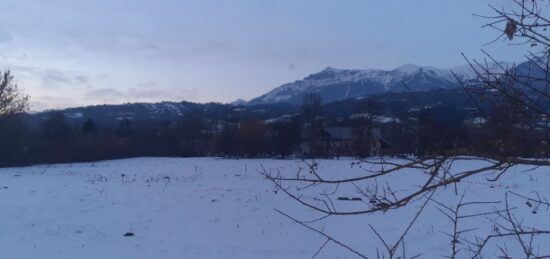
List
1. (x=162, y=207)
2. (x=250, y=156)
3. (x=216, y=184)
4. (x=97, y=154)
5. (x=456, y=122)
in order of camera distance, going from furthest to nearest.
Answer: (x=250, y=156), (x=97, y=154), (x=216, y=184), (x=162, y=207), (x=456, y=122)

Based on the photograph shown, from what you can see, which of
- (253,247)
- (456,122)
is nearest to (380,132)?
(456,122)

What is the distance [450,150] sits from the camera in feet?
6.67

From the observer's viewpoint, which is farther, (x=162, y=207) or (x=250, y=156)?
(x=250, y=156)

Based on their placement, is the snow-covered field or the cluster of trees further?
the snow-covered field

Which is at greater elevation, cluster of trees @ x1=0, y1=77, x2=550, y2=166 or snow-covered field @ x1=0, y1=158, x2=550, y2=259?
cluster of trees @ x1=0, y1=77, x2=550, y2=166

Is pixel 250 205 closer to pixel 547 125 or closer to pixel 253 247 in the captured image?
pixel 253 247

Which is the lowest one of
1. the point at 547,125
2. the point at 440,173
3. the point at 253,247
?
the point at 253,247

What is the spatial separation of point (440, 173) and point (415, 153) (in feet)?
0.52

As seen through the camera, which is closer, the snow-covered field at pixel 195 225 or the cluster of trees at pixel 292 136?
the cluster of trees at pixel 292 136

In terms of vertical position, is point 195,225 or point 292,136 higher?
point 292,136

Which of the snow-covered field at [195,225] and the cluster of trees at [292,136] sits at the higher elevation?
the cluster of trees at [292,136]

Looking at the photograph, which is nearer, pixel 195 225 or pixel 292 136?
pixel 195 225

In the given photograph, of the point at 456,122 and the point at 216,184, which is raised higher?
the point at 456,122

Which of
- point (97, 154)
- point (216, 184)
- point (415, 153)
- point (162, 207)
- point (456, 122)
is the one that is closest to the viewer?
point (415, 153)
